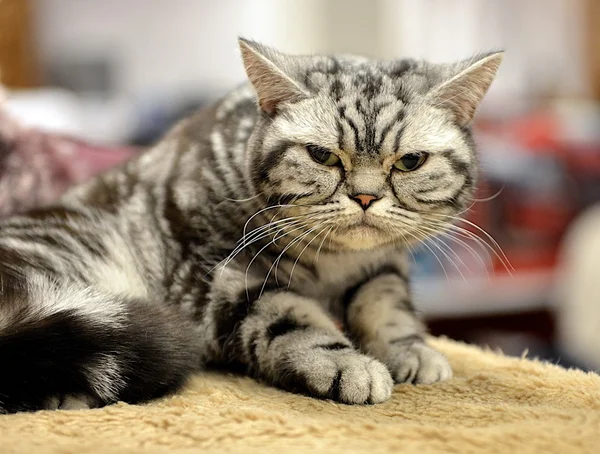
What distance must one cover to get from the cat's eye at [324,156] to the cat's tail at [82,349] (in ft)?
1.09

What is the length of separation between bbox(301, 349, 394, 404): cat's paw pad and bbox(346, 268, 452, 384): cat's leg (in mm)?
125

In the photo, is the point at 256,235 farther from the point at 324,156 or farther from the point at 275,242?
the point at 324,156

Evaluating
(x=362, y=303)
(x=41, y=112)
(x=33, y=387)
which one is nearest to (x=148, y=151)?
(x=362, y=303)

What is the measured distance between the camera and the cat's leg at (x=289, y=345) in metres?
0.99

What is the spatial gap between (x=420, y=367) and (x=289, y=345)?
0.74 ft

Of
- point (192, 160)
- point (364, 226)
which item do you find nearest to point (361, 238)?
point (364, 226)

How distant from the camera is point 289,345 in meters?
1.06

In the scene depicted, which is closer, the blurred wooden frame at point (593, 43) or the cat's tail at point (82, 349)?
the cat's tail at point (82, 349)

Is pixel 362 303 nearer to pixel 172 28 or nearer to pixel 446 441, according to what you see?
pixel 446 441

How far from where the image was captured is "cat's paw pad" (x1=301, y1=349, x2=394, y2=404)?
0.98m

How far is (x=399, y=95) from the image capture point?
113cm

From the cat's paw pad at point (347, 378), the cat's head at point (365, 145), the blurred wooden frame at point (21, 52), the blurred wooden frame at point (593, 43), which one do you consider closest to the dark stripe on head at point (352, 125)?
the cat's head at point (365, 145)

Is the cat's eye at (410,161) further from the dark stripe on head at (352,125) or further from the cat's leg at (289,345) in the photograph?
the cat's leg at (289,345)

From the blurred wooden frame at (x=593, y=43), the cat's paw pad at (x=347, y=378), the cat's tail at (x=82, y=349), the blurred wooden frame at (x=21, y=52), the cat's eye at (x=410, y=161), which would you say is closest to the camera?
the cat's tail at (x=82, y=349)
